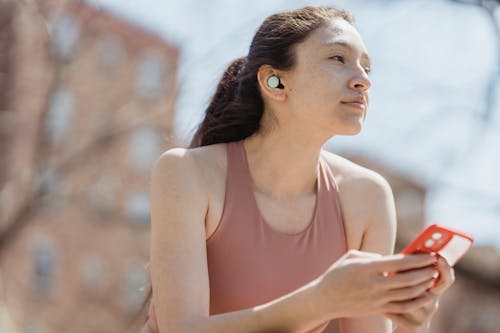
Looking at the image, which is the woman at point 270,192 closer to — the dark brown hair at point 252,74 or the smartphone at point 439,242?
the dark brown hair at point 252,74

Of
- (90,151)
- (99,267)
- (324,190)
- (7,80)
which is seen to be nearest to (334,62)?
(324,190)

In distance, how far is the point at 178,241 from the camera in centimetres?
217

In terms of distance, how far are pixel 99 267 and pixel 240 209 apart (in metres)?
30.3

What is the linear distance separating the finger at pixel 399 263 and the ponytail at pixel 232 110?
39.4 inches

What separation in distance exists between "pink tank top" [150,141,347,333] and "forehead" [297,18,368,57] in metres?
0.43

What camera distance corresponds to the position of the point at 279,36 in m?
2.47

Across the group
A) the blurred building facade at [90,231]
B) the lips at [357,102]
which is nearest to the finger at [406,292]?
the lips at [357,102]

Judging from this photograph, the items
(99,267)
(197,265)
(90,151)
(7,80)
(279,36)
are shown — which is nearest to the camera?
(197,265)

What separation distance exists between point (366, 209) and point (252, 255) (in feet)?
1.36

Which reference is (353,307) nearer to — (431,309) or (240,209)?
(431,309)

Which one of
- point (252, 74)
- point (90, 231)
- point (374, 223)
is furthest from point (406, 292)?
point (90, 231)

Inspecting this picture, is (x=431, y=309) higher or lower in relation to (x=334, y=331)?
higher

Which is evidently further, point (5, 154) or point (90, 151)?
point (5, 154)

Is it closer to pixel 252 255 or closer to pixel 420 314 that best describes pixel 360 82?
pixel 252 255
